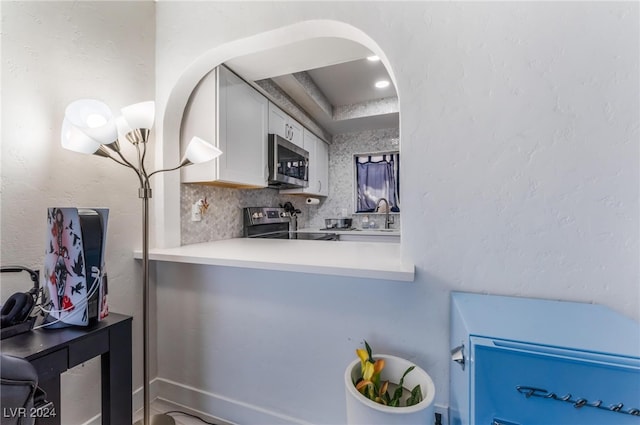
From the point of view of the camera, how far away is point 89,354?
0.92 meters

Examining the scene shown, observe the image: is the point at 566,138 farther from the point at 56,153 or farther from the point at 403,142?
the point at 56,153

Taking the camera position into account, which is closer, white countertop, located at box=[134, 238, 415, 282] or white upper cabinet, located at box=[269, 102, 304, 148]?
white countertop, located at box=[134, 238, 415, 282]

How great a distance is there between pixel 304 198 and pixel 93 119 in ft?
9.74

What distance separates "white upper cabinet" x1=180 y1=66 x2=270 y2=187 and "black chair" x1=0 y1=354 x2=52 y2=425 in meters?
1.19

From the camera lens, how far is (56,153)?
3.83 feet

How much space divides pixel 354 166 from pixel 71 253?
365 centimetres

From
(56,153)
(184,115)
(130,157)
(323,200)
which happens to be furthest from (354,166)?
(56,153)

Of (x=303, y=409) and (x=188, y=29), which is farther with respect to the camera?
(x=188, y=29)

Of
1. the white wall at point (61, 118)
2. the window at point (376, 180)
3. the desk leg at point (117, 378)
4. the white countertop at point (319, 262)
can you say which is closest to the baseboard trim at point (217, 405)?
the white wall at point (61, 118)

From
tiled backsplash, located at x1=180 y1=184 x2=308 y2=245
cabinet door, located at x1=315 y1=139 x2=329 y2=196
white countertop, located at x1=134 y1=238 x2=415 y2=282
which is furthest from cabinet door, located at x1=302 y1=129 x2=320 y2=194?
white countertop, located at x1=134 y1=238 x2=415 y2=282

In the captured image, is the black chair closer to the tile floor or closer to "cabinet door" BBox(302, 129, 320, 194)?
the tile floor

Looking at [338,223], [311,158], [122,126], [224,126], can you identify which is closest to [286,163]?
[224,126]

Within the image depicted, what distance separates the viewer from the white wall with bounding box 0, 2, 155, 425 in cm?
104

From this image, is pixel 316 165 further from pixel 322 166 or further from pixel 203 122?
pixel 203 122
